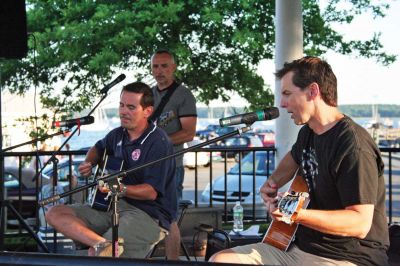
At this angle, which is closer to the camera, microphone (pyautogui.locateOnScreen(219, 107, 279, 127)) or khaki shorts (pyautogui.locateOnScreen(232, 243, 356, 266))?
khaki shorts (pyautogui.locateOnScreen(232, 243, 356, 266))

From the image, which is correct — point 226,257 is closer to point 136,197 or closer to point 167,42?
point 136,197

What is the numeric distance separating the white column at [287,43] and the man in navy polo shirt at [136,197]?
9.80 feet

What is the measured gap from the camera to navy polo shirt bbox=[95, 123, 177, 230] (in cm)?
387

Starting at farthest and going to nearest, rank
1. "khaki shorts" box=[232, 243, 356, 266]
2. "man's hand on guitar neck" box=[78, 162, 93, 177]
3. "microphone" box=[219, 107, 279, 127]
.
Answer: "man's hand on guitar neck" box=[78, 162, 93, 177] < "microphone" box=[219, 107, 279, 127] < "khaki shorts" box=[232, 243, 356, 266]

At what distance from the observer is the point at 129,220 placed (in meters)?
3.88

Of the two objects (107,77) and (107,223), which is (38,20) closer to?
(107,77)

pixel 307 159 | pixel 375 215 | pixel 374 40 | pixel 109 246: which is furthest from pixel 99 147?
pixel 374 40

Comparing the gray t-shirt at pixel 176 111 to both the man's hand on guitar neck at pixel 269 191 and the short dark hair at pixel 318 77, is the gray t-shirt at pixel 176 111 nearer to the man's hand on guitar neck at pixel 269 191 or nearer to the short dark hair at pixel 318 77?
the man's hand on guitar neck at pixel 269 191

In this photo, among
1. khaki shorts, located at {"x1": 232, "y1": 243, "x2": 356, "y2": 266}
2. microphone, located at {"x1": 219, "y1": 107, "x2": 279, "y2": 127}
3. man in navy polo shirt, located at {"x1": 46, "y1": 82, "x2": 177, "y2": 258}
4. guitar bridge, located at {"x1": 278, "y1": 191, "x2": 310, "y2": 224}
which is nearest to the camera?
guitar bridge, located at {"x1": 278, "y1": 191, "x2": 310, "y2": 224}

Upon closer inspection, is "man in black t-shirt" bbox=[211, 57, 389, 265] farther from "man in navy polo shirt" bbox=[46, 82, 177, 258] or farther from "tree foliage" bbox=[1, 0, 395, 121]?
"tree foliage" bbox=[1, 0, 395, 121]

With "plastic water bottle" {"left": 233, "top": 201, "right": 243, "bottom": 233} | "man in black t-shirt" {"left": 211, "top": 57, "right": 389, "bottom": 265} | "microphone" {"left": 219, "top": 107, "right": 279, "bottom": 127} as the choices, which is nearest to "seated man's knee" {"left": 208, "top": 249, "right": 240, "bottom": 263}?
"man in black t-shirt" {"left": 211, "top": 57, "right": 389, "bottom": 265}

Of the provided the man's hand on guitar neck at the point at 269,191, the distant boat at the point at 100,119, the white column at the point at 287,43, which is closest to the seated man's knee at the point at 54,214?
the man's hand on guitar neck at the point at 269,191

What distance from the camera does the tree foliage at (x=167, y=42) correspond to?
1098cm

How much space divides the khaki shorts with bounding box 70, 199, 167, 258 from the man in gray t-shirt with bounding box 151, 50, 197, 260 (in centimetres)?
117
